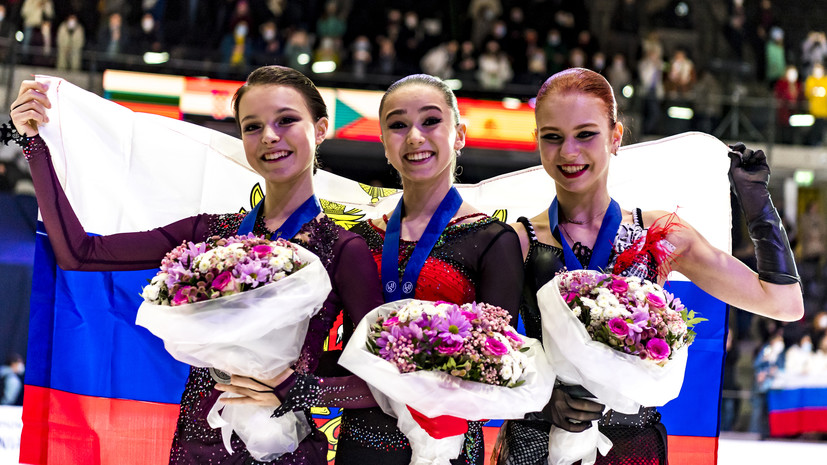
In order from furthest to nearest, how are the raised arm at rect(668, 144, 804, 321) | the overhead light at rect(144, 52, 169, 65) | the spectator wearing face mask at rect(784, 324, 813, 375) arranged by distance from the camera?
the overhead light at rect(144, 52, 169, 65) → the spectator wearing face mask at rect(784, 324, 813, 375) → the raised arm at rect(668, 144, 804, 321)

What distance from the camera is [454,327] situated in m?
1.89

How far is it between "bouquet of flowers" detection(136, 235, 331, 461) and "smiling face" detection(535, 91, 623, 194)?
85 centimetres

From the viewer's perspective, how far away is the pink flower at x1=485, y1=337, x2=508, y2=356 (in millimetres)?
1892

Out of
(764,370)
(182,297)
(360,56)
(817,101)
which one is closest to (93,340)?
(182,297)

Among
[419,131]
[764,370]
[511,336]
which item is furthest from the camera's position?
[764,370]

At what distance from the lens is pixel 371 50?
12.7 metres

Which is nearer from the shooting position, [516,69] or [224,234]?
[224,234]

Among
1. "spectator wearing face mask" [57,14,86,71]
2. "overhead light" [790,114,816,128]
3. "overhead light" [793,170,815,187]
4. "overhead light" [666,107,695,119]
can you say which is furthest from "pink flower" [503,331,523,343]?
"overhead light" [793,170,815,187]

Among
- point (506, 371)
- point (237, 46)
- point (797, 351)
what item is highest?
point (237, 46)

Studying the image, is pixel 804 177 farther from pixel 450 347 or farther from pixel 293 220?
pixel 450 347

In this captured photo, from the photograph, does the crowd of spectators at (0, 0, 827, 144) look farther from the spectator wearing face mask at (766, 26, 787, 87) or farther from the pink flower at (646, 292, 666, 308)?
the pink flower at (646, 292, 666, 308)

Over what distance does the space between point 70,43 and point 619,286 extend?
10053 mm

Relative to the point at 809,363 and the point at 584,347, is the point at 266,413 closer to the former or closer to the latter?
the point at 584,347

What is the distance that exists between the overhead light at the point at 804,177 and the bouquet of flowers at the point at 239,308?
10787 millimetres
